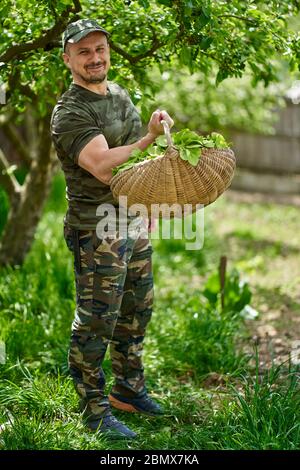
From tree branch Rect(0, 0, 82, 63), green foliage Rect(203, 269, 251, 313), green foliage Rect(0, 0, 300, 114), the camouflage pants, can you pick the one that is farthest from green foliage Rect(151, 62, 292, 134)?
the camouflage pants

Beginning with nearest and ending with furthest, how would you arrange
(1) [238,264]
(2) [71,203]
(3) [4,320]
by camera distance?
(2) [71,203] < (3) [4,320] < (1) [238,264]

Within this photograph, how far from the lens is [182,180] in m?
3.29

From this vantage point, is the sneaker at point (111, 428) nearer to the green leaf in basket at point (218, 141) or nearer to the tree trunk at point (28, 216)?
the green leaf in basket at point (218, 141)

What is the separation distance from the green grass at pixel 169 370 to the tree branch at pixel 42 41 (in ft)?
5.36

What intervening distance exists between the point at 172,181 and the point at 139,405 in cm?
144

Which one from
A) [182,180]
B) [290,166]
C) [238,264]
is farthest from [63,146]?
[290,166]

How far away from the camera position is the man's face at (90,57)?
3.54m

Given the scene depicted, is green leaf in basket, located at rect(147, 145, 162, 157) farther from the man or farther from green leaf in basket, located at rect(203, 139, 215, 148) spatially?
green leaf in basket, located at rect(203, 139, 215, 148)

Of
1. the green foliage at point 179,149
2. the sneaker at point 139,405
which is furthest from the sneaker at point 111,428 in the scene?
the green foliage at point 179,149

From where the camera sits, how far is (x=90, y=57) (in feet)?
11.6

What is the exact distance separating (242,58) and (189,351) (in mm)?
1843

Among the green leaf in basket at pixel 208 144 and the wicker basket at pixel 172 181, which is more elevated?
the green leaf in basket at pixel 208 144

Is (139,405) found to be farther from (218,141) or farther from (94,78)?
(94,78)

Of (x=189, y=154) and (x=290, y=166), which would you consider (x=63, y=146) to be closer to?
(x=189, y=154)
